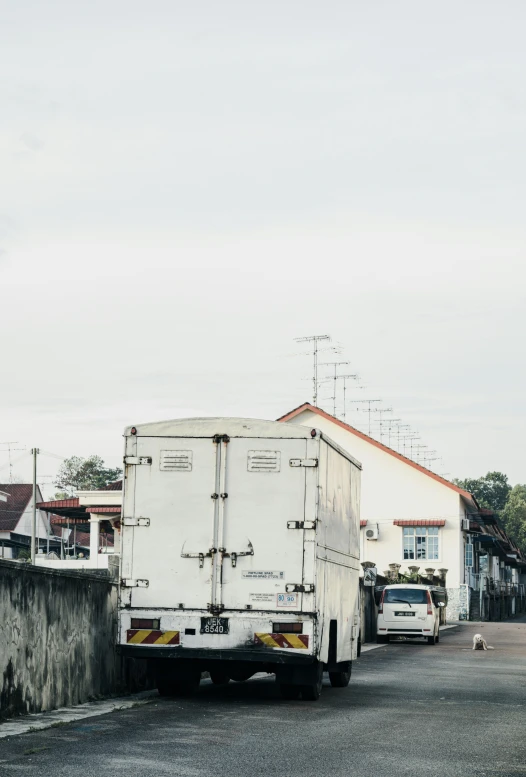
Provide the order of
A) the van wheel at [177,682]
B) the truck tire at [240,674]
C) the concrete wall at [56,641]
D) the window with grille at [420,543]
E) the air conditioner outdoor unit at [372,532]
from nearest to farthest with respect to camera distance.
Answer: the concrete wall at [56,641], the van wheel at [177,682], the truck tire at [240,674], the air conditioner outdoor unit at [372,532], the window with grille at [420,543]

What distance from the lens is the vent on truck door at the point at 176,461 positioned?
49.0 feet

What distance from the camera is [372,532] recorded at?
63938 millimetres

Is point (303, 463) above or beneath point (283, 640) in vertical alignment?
above

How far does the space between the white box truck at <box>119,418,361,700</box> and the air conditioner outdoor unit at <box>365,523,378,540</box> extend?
4898cm

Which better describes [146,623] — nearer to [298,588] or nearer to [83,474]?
[298,588]

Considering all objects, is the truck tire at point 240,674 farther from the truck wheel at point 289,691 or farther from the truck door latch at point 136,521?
the truck door latch at point 136,521

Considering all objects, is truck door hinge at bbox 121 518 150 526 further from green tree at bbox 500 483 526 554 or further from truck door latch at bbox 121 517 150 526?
green tree at bbox 500 483 526 554

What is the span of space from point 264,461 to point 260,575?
1322 mm

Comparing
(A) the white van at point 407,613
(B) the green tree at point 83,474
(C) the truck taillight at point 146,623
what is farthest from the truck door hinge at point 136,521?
(B) the green tree at point 83,474

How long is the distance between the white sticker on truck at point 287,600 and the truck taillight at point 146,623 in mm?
1437

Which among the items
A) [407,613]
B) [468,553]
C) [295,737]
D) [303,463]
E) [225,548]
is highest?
[303,463]

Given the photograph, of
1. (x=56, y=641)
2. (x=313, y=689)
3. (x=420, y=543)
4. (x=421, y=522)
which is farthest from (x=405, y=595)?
(x=420, y=543)

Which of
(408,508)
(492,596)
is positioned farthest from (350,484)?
(492,596)

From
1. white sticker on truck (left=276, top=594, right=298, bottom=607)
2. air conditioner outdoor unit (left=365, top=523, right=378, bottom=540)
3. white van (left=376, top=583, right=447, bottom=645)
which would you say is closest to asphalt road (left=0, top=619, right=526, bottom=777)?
white sticker on truck (left=276, top=594, right=298, bottom=607)
